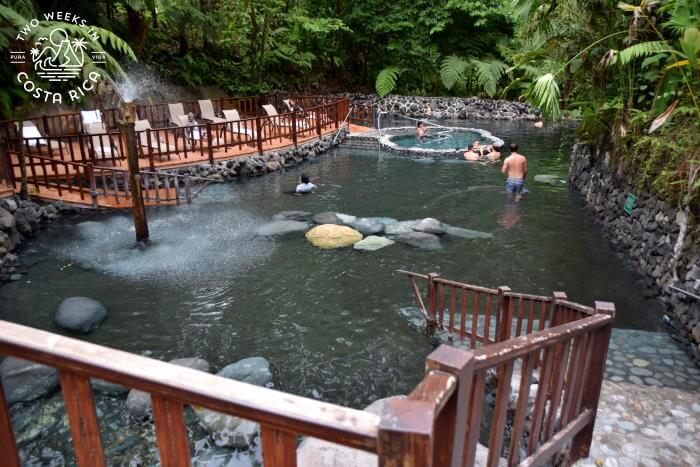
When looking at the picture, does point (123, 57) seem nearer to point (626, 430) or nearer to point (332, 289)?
point (332, 289)

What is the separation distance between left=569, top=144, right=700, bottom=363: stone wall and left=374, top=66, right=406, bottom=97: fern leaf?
1609 cm

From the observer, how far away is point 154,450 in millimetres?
4289

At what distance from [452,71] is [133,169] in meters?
21.0

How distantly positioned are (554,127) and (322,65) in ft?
41.9

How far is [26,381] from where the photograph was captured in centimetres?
509

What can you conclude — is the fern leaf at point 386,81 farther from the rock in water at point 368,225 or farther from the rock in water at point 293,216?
the rock in water at point 368,225

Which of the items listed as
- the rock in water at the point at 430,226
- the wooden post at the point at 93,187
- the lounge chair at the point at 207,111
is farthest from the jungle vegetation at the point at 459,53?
the rock in water at the point at 430,226

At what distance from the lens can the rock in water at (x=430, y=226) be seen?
31.4ft

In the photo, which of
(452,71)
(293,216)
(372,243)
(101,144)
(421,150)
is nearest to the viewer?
(372,243)

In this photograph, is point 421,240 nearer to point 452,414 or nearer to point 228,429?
point 228,429

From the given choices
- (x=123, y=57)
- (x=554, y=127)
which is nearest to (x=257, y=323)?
(x=123, y=57)

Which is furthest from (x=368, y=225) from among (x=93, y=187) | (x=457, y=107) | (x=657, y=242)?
(x=457, y=107)

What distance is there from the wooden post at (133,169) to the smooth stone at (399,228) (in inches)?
176

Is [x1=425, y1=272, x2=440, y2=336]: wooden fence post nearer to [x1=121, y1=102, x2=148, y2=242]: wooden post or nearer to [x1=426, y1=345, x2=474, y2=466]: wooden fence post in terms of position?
[x1=426, y1=345, x2=474, y2=466]: wooden fence post
